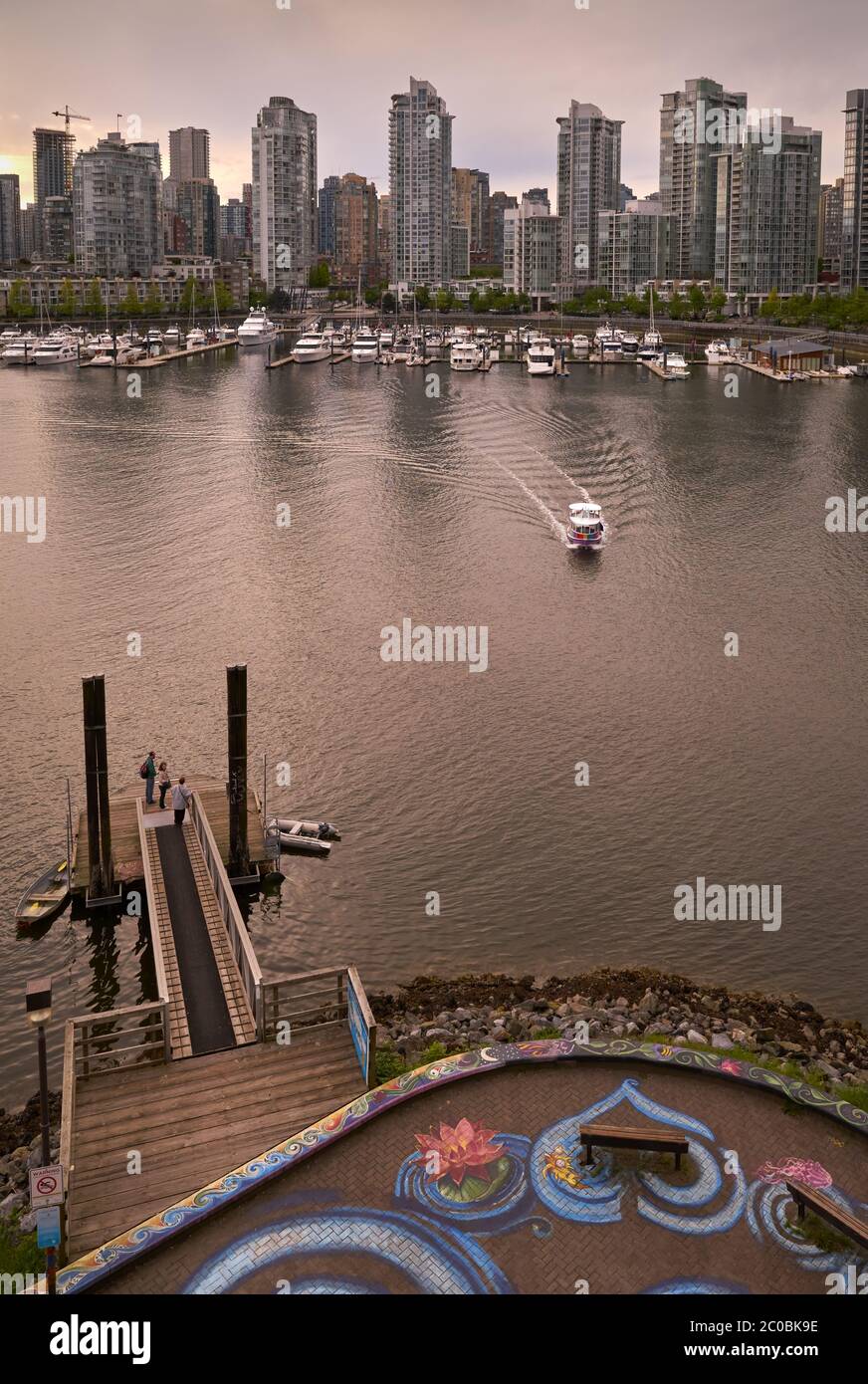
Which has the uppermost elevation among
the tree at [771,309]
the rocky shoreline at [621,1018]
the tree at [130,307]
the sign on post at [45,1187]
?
the tree at [130,307]

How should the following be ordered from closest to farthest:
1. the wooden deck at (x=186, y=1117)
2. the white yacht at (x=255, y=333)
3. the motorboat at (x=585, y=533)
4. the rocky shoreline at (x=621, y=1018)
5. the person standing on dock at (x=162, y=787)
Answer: the wooden deck at (x=186, y=1117), the rocky shoreline at (x=621, y=1018), the person standing on dock at (x=162, y=787), the motorboat at (x=585, y=533), the white yacht at (x=255, y=333)

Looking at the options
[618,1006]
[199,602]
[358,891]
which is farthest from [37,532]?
[618,1006]

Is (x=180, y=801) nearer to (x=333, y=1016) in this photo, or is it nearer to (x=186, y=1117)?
(x=333, y=1016)

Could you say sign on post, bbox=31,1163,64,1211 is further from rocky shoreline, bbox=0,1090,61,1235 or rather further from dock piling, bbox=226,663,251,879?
dock piling, bbox=226,663,251,879

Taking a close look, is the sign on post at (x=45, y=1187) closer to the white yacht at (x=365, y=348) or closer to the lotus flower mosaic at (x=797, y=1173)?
the lotus flower mosaic at (x=797, y=1173)

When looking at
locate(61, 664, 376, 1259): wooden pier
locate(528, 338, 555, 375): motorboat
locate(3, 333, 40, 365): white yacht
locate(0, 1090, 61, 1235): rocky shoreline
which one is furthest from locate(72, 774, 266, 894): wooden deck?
locate(3, 333, 40, 365): white yacht

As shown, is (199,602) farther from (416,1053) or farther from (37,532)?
(416,1053)

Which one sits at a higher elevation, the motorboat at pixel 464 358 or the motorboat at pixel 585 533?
the motorboat at pixel 464 358

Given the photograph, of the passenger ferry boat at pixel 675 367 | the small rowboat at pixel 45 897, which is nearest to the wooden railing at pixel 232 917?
the small rowboat at pixel 45 897
